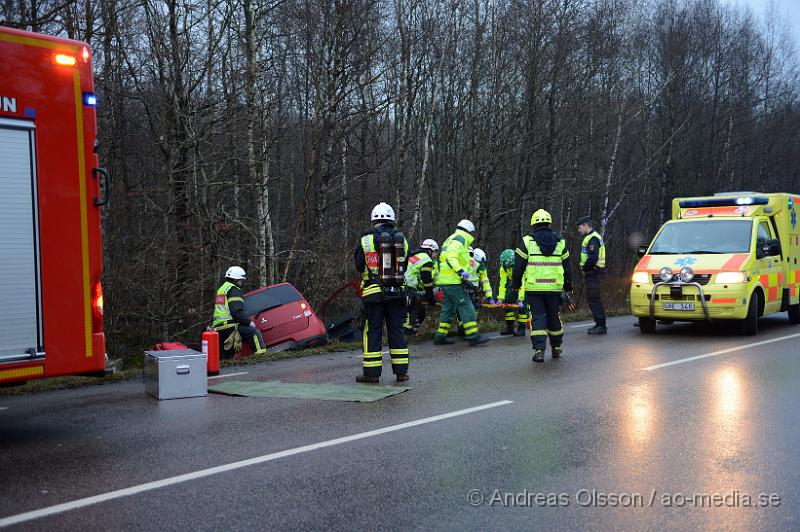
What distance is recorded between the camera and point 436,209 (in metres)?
27.4

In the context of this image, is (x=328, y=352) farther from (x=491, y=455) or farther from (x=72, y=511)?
(x=72, y=511)

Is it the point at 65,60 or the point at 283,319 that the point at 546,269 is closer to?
the point at 283,319

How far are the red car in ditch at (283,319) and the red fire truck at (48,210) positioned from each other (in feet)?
22.0

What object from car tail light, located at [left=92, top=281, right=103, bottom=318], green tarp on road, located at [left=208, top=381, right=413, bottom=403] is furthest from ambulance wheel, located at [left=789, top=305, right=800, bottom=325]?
car tail light, located at [left=92, top=281, right=103, bottom=318]

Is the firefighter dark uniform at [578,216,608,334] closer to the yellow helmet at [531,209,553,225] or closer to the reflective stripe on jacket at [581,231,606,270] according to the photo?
the reflective stripe on jacket at [581,231,606,270]

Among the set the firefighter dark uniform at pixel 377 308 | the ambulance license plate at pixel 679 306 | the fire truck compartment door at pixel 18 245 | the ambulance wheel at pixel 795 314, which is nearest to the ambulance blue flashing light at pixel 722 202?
the ambulance wheel at pixel 795 314

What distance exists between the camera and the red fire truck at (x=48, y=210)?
19.9ft

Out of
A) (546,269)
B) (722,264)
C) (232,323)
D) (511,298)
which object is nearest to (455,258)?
(511,298)

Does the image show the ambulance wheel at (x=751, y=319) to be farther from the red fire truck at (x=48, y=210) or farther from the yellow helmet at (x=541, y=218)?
the red fire truck at (x=48, y=210)

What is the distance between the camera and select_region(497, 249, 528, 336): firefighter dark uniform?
14383mm

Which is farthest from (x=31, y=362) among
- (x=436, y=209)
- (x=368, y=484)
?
(x=436, y=209)

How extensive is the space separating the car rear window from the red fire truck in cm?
683

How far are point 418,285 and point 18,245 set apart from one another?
26.5ft

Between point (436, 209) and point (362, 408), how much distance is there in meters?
20.1
